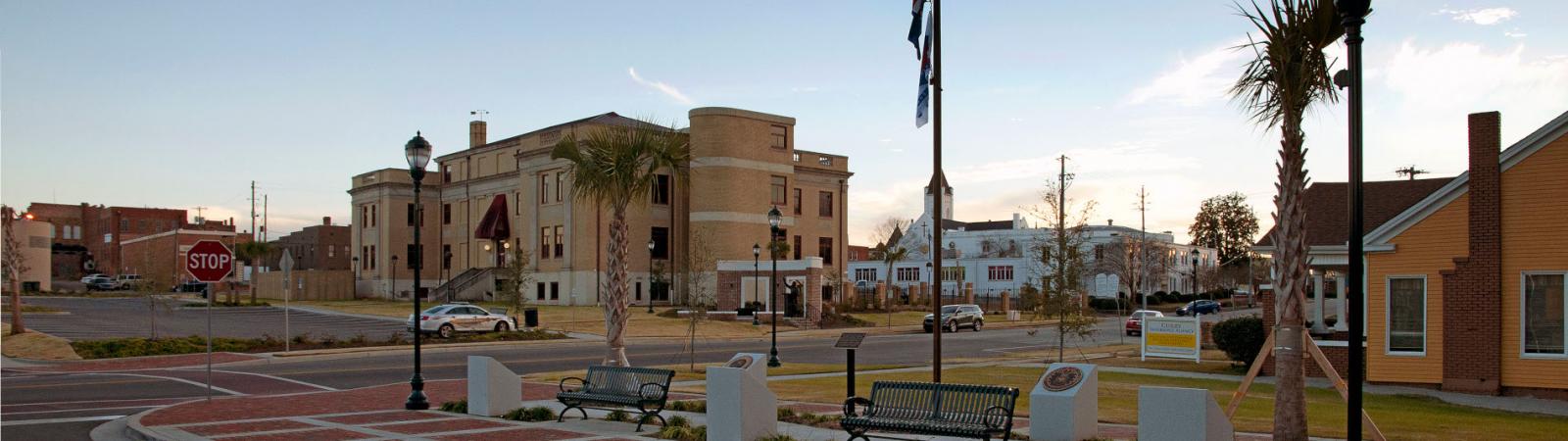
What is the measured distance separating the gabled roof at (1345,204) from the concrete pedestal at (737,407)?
1622 centimetres

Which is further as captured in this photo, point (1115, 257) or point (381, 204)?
point (1115, 257)

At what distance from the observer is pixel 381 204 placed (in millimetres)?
81438

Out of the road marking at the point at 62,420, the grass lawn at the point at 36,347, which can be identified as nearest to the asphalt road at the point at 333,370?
the road marking at the point at 62,420

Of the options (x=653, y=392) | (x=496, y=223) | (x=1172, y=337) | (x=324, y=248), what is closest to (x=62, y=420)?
(x=653, y=392)

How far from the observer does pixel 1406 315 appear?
22938 mm

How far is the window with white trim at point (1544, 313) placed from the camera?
68.0 feet

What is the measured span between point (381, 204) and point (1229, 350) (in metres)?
68.0

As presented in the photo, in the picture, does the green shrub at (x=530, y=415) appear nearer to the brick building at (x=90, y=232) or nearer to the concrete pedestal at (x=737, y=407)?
the concrete pedestal at (x=737, y=407)

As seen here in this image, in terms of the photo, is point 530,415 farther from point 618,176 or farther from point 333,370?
point 333,370

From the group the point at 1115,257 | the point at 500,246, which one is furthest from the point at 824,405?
the point at 1115,257

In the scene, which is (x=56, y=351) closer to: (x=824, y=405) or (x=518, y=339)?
(x=518, y=339)

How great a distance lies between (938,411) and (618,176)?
1086 centimetres

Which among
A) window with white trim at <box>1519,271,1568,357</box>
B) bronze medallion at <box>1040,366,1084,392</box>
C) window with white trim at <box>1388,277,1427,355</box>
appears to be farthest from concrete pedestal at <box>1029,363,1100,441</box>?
window with white trim at <box>1388,277,1427,355</box>

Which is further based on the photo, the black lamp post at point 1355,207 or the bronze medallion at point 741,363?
the bronze medallion at point 741,363
